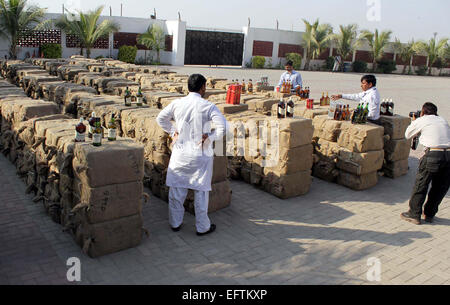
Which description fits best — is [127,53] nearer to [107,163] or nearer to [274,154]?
[274,154]

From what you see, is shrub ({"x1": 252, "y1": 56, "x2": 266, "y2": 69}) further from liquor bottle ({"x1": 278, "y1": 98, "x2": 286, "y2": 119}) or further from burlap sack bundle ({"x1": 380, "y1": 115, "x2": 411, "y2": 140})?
liquor bottle ({"x1": 278, "y1": 98, "x2": 286, "y2": 119})

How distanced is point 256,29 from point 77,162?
30.8 metres

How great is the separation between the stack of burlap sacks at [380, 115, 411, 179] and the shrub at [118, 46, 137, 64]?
2235 centimetres

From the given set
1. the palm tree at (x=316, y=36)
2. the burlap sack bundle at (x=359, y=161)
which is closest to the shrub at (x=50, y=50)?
the palm tree at (x=316, y=36)

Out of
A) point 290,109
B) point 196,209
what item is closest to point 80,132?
point 196,209

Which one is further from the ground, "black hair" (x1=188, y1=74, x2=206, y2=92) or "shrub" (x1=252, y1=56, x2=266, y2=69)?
"shrub" (x1=252, y1=56, x2=266, y2=69)

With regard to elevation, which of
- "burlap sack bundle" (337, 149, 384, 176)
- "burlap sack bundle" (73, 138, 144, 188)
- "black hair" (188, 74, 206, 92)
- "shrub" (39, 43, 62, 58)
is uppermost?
"shrub" (39, 43, 62, 58)

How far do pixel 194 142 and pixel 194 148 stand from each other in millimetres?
78

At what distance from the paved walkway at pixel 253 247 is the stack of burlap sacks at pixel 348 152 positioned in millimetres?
750

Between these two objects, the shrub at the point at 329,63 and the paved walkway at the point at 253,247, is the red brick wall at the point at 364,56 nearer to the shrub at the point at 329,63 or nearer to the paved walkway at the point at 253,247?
the shrub at the point at 329,63

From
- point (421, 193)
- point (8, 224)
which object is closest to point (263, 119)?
point (421, 193)

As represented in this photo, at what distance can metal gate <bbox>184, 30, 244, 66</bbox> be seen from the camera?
30.3m

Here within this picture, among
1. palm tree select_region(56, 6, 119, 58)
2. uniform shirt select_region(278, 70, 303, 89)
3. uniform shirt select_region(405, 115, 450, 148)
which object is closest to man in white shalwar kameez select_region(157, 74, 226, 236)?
uniform shirt select_region(405, 115, 450, 148)

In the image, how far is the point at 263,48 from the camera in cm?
3388
